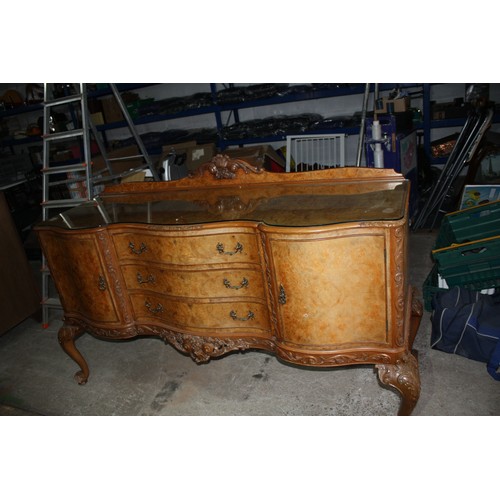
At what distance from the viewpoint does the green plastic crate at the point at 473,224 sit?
2980 millimetres

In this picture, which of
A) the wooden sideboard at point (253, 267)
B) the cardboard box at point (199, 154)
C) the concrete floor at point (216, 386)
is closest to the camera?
the wooden sideboard at point (253, 267)

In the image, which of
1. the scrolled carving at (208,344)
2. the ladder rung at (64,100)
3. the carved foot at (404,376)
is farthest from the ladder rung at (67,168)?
the carved foot at (404,376)

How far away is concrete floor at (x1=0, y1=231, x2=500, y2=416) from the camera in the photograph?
234 centimetres

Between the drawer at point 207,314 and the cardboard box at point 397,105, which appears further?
the cardboard box at point 397,105

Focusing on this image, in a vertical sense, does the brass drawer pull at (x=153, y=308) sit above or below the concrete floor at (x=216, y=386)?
above

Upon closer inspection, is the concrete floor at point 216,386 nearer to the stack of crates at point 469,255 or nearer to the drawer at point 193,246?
the stack of crates at point 469,255

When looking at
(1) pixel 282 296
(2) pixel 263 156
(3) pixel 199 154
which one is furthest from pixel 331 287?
(3) pixel 199 154

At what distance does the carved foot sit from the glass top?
0.76m

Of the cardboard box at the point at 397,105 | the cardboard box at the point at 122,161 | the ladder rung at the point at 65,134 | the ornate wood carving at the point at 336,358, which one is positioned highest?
the ladder rung at the point at 65,134

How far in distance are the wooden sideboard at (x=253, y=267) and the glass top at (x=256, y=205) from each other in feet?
0.03

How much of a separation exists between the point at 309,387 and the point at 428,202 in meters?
2.91

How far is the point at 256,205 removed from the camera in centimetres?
230

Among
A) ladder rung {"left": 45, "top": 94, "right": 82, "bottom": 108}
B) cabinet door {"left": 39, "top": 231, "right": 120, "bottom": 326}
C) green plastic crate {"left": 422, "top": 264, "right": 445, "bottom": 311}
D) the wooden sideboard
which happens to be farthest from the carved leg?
green plastic crate {"left": 422, "top": 264, "right": 445, "bottom": 311}

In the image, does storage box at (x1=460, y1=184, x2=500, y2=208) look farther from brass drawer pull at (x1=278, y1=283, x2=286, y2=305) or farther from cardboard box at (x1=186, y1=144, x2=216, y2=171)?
cardboard box at (x1=186, y1=144, x2=216, y2=171)
